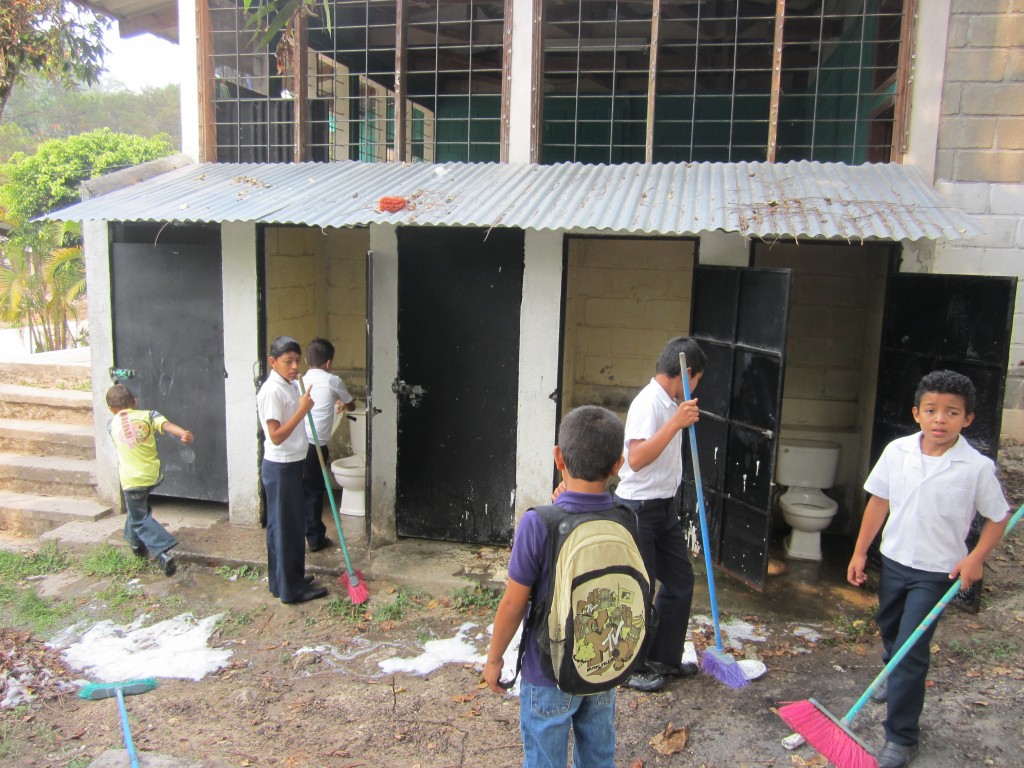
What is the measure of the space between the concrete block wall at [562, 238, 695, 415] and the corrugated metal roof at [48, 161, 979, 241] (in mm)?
1607

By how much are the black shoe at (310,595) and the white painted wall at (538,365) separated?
5.32 ft

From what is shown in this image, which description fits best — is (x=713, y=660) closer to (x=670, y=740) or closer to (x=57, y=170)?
(x=670, y=740)

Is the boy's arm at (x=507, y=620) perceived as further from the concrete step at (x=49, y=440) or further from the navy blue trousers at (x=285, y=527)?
the concrete step at (x=49, y=440)

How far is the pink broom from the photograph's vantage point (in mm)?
3221

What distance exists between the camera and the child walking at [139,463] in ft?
18.8

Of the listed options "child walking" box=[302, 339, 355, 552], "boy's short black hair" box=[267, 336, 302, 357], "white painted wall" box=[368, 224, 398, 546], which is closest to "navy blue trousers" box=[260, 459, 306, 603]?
"boy's short black hair" box=[267, 336, 302, 357]

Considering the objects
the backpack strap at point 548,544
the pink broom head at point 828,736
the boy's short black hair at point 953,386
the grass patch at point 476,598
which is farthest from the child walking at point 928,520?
the grass patch at point 476,598

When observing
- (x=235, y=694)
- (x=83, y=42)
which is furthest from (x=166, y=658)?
(x=83, y=42)

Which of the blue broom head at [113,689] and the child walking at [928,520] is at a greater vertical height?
the child walking at [928,520]

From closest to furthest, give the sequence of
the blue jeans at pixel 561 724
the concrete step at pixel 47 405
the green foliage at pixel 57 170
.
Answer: the blue jeans at pixel 561 724
the concrete step at pixel 47 405
the green foliage at pixel 57 170

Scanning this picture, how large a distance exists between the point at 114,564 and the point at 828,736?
201 inches

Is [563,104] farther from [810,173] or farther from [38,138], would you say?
[38,138]

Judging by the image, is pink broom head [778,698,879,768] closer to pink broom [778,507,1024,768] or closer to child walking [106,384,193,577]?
pink broom [778,507,1024,768]

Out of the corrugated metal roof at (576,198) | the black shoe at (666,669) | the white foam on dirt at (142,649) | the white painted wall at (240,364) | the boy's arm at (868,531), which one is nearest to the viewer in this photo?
the boy's arm at (868,531)
